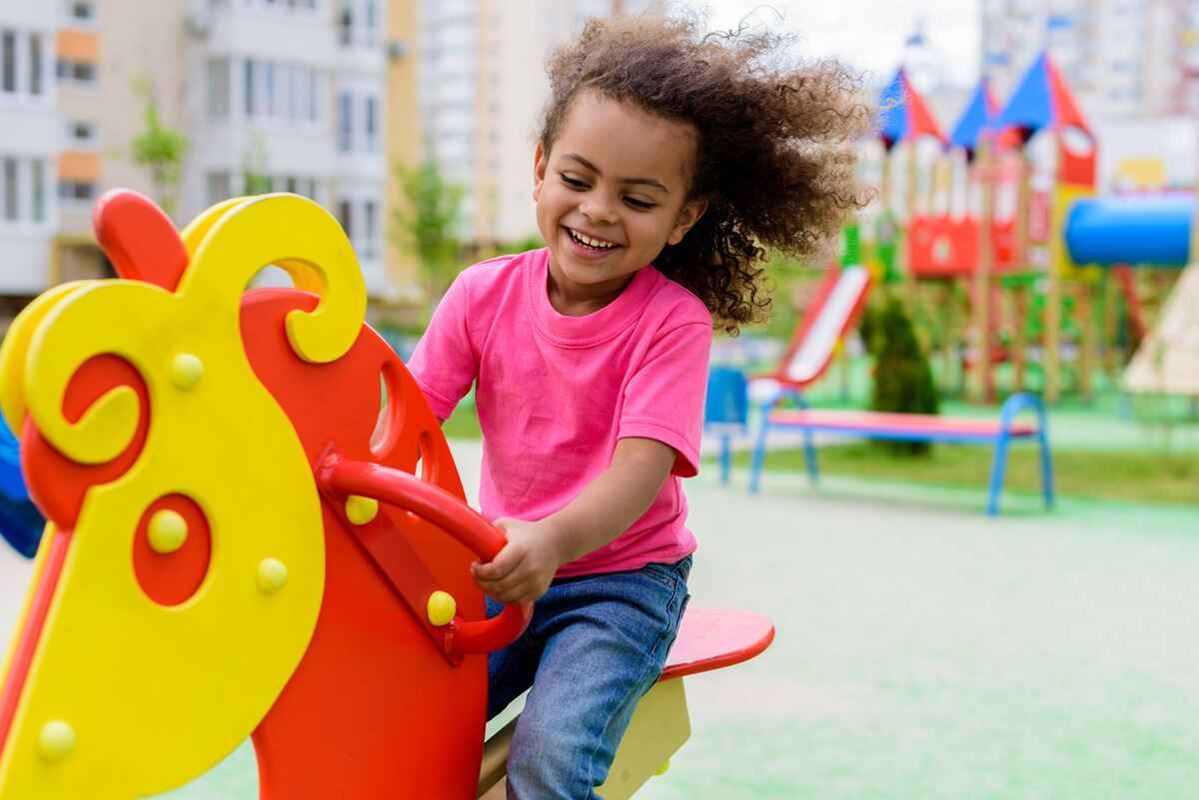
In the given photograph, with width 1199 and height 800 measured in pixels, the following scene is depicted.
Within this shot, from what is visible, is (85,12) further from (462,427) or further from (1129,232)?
(1129,232)

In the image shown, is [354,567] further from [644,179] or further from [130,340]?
[644,179]

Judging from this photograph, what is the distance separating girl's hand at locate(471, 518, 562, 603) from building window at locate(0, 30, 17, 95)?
22687mm

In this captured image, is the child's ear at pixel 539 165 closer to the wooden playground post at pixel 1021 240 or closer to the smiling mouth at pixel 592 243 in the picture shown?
the smiling mouth at pixel 592 243

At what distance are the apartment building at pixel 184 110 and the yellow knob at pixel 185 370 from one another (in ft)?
70.8

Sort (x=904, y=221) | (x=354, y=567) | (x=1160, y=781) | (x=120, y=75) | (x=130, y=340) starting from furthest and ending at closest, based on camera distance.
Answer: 1. (x=120, y=75)
2. (x=904, y=221)
3. (x=1160, y=781)
4. (x=354, y=567)
5. (x=130, y=340)

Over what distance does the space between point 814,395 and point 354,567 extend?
13.8 metres

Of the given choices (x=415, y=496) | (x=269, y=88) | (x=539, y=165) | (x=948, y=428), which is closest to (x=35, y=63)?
(x=269, y=88)

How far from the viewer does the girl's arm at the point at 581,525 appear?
5.13ft

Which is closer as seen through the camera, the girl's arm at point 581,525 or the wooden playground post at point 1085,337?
the girl's arm at point 581,525

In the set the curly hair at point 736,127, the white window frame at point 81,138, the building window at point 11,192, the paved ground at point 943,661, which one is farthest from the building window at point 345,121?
the curly hair at point 736,127

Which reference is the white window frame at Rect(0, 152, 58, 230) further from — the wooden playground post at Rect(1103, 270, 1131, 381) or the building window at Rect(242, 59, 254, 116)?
the wooden playground post at Rect(1103, 270, 1131, 381)

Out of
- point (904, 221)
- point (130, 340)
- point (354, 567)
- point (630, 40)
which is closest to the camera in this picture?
point (130, 340)

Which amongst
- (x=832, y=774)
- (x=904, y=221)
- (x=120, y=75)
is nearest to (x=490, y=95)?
(x=120, y=75)

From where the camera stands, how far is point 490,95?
65.2m
